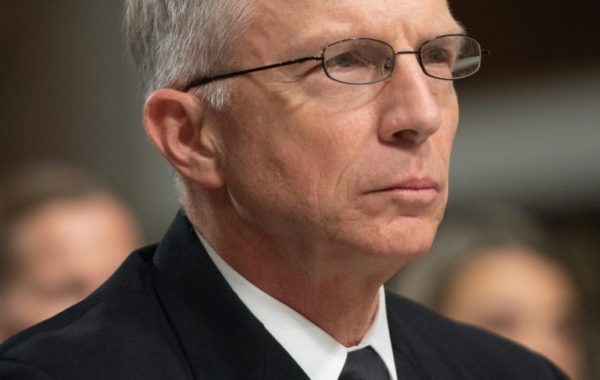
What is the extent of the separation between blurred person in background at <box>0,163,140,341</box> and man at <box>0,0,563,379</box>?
1.10 m

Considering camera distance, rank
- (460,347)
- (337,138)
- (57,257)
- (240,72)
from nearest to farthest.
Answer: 1. (337,138)
2. (240,72)
3. (460,347)
4. (57,257)

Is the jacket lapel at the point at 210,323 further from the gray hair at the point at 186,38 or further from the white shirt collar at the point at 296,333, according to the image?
the gray hair at the point at 186,38

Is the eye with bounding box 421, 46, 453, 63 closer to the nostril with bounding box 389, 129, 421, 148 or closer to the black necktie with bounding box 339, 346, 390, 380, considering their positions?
the nostril with bounding box 389, 129, 421, 148

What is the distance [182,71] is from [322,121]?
0.34 meters

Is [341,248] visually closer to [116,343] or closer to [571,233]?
[116,343]

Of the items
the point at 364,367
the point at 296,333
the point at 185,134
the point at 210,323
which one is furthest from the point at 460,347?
the point at 185,134

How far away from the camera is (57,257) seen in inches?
153

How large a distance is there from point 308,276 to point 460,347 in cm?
54

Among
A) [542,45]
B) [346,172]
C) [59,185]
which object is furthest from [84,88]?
[346,172]

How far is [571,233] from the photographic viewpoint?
5.01 meters

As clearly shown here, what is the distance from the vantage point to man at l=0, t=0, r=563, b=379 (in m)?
2.51

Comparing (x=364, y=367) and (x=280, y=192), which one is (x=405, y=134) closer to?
(x=280, y=192)

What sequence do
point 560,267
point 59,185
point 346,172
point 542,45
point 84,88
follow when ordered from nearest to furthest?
point 346,172 < point 59,185 < point 560,267 < point 84,88 < point 542,45

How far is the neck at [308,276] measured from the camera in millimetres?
2613
